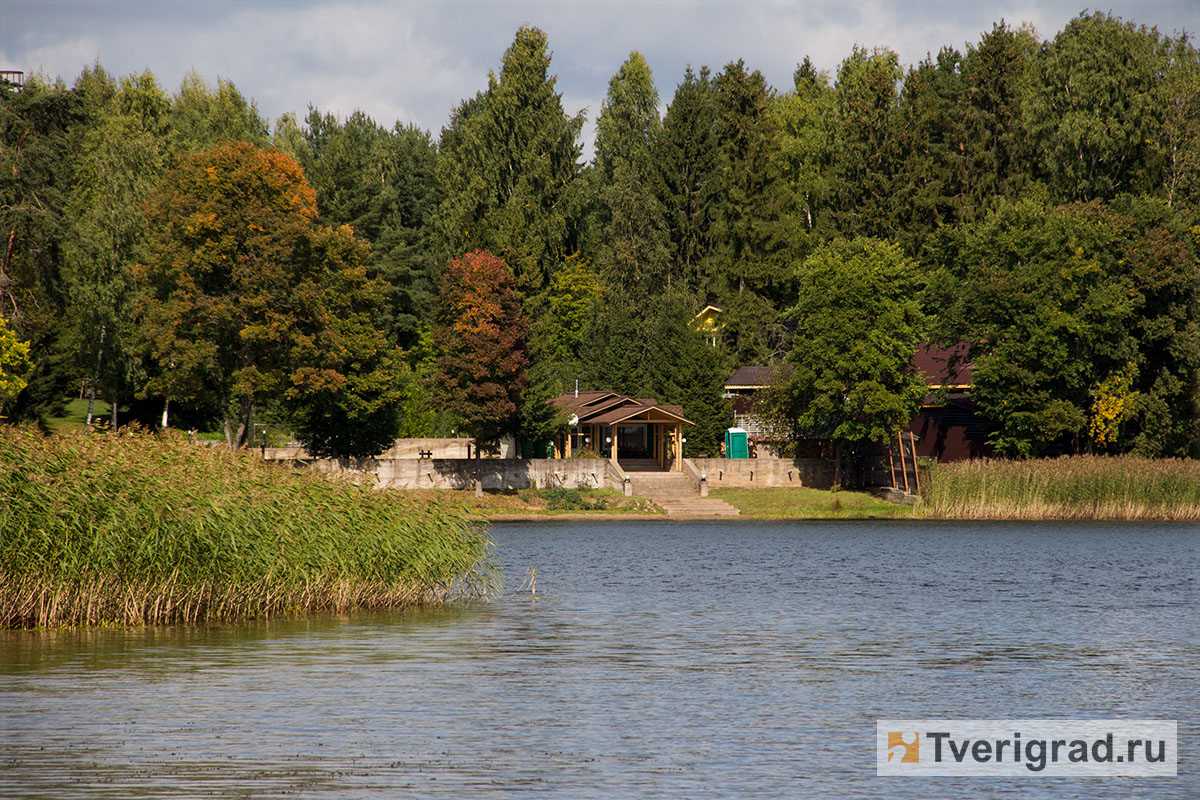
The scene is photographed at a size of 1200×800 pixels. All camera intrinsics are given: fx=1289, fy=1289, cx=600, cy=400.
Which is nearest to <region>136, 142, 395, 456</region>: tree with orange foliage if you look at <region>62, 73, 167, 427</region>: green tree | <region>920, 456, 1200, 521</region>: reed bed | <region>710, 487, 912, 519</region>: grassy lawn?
<region>62, 73, 167, 427</region>: green tree

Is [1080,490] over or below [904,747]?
over

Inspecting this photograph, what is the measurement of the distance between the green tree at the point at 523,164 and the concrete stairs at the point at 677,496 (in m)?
20.3

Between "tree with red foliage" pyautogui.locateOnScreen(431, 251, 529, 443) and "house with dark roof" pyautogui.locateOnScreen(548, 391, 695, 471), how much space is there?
5.03m

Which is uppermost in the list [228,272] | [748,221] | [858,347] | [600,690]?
[748,221]

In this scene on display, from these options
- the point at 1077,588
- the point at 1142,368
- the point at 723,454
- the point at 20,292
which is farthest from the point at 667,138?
the point at 1077,588

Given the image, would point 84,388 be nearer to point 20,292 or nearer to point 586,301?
point 20,292

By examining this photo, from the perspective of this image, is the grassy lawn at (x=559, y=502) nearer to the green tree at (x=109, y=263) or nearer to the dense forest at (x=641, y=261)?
the dense forest at (x=641, y=261)

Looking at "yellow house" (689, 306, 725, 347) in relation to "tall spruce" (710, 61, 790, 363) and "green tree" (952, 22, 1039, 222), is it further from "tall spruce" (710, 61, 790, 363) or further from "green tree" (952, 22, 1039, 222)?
"green tree" (952, 22, 1039, 222)

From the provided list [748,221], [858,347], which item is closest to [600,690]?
[858,347]

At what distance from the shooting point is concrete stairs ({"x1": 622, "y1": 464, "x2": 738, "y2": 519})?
6800 centimetres

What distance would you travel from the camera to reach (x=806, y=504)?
70688mm

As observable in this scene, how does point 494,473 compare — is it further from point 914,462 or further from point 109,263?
point 109,263

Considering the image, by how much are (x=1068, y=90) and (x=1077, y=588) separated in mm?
45520

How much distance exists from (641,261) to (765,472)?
21.1 metres
